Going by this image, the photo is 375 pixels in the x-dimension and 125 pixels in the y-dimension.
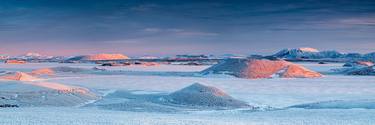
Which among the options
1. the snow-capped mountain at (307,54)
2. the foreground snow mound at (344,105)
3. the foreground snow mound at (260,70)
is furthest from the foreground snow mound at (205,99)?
the snow-capped mountain at (307,54)

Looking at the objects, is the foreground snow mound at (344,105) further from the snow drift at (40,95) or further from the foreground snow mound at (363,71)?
the foreground snow mound at (363,71)

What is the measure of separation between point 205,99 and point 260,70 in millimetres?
14706

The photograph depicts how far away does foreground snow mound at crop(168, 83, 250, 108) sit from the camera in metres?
12.3

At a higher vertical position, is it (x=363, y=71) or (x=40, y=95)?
(x=363, y=71)

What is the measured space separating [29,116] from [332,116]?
193 inches

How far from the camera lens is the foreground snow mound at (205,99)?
12273 millimetres

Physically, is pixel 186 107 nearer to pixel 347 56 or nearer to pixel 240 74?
pixel 240 74

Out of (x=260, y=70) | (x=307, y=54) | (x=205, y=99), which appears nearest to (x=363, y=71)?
(x=260, y=70)

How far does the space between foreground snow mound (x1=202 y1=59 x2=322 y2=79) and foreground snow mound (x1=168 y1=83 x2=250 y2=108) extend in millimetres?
12141

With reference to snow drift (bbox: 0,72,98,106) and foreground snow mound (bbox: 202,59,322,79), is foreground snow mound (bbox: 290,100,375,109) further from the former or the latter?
foreground snow mound (bbox: 202,59,322,79)

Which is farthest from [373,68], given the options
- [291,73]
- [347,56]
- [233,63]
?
[347,56]

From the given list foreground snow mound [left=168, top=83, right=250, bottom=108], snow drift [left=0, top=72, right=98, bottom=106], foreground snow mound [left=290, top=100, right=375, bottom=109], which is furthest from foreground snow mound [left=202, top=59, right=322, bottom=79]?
foreground snow mound [left=290, top=100, right=375, bottom=109]

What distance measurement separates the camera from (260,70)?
27.1m

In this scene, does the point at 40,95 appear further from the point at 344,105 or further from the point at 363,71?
the point at 363,71
